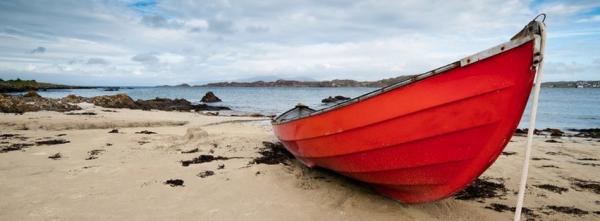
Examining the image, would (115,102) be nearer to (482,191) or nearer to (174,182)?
(174,182)

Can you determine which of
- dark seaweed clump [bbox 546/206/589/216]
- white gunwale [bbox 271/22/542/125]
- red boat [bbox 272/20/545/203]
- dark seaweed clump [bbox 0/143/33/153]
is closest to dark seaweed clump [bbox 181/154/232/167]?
red boat [bbox 272/20/545/203]

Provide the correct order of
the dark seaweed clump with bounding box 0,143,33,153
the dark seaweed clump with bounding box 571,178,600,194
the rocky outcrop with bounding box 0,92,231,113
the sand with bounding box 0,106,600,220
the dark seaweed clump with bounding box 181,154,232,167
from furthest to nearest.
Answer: the rocky outcrop with bounding box 0,92,231,113 → the dark seaweed clump with bounding box 0,143,33,153 → the dark seaweed clump with bounding box 181,154,232,167 → the dark seaweed clump with bounding box 571,178,600,194 → the sand with bounding box 0,106,600,220

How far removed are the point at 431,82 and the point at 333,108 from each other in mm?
1447

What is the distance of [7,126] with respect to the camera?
11.9 meters

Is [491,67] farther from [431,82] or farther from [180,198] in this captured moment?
[180,198]

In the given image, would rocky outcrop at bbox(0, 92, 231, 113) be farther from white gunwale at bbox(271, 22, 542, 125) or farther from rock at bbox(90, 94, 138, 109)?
white gunwale at bbox(271, 22, 542, 125)

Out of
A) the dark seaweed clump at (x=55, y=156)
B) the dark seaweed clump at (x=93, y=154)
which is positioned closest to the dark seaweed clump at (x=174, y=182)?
the dark seaweed clump at (x=93, y=154)

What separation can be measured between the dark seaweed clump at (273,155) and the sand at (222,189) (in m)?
0.25

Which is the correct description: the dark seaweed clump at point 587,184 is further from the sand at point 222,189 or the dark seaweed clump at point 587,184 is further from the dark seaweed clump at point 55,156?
the dark seaweed clump at point 55,156

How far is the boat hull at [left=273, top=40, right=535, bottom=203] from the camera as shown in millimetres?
3639

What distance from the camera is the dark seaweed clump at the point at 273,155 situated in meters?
7.71

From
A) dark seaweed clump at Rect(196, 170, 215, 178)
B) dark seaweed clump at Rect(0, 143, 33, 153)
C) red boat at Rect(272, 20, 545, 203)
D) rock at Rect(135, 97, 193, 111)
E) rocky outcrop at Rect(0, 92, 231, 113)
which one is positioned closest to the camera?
red boat at Rect(272, 20, 545, 203)

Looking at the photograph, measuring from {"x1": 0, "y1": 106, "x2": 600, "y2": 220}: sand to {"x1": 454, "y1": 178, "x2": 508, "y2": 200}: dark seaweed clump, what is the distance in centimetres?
5

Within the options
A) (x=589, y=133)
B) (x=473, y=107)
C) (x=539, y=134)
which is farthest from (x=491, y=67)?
(x=589, y=133)
